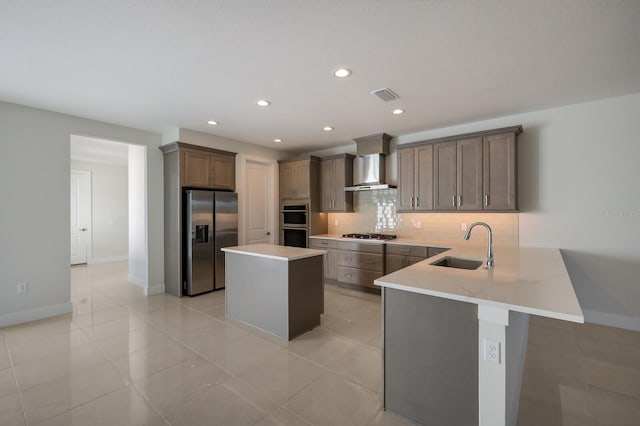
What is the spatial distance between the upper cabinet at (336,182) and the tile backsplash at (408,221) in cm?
30

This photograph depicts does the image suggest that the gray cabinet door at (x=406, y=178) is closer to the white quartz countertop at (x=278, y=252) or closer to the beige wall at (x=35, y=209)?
the white quartz countertop at (x=278, y=252)

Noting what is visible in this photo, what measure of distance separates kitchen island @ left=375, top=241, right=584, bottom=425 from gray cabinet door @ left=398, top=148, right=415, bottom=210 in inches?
98.8

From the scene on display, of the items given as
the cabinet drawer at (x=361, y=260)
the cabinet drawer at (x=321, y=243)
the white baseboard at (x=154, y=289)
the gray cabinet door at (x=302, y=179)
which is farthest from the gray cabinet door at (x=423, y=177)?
Answer: the white baseboard at (x=154, y=289)

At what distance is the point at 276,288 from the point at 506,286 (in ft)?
6.95

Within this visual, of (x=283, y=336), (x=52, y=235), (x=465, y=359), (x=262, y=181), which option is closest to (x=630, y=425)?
(x=465, y=359)

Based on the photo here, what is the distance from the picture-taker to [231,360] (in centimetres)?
258

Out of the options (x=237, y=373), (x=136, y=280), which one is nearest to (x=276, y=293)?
(x=237, y=373)

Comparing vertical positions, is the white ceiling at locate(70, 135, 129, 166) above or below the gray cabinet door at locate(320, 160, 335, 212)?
above

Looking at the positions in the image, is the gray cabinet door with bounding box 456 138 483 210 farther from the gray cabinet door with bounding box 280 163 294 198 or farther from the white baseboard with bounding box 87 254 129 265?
the white baseboard with bounding box 87 254 129 265

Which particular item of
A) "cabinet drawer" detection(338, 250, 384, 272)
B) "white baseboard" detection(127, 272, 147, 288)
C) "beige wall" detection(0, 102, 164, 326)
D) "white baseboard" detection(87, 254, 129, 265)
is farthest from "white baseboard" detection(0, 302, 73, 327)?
"white baseboard" detection(87, 254, 129, 265)

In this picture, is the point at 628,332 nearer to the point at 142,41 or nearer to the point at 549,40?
the point at 549,40

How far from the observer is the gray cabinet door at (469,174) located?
3869 mm

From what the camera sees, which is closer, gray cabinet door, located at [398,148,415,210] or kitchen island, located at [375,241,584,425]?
kitchen island, located at [375,241,584,425]

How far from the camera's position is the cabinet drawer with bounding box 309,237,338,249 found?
5065 millimetres
